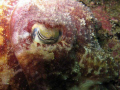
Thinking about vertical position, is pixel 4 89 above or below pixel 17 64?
below

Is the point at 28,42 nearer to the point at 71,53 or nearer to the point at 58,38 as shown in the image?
the point at 58,38

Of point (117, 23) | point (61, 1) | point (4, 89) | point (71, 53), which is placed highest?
A: point (61, 1)

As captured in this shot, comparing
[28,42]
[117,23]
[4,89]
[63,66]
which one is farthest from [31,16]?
[117,23]

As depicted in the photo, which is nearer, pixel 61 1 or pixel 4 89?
pixel 4 89

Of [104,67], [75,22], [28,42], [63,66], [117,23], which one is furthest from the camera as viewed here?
[117,23]

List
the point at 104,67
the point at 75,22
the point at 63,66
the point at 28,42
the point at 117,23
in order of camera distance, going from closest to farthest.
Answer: the point at 28,42
the point at 63,66
the point at 75,22
the point at 104,67
the point at 117,23
